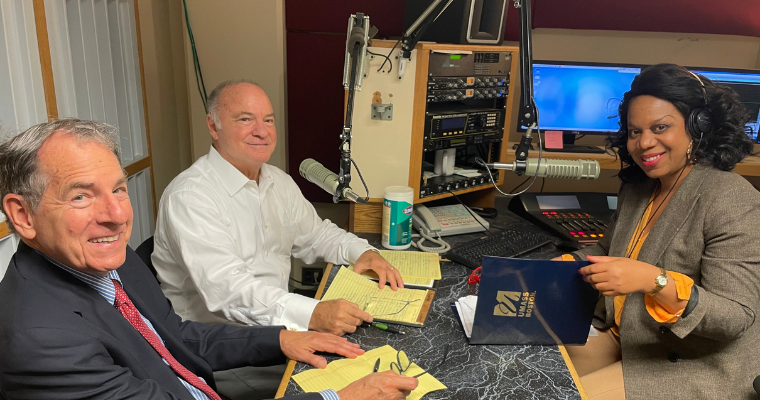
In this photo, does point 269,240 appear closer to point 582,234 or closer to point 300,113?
point 300,113

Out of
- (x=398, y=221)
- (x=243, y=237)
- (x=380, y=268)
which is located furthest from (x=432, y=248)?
(x=243, y=237)

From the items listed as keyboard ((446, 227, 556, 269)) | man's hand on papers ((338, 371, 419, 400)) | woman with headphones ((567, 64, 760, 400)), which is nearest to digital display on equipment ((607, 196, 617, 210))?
keyboard ((446, 227, 556, 269))

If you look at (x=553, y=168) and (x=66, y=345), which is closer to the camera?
(x=66, y=345)

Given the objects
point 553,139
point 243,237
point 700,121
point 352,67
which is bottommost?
point 243,237

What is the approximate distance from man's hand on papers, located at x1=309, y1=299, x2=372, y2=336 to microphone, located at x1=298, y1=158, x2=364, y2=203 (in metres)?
0.29

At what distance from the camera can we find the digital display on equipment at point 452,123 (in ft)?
6.01

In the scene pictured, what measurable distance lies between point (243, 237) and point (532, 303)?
899 millimetres

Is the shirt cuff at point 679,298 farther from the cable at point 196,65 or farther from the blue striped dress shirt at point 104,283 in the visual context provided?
the cable at point 196,65

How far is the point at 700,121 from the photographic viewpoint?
1277 mm

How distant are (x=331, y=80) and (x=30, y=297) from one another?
6.05 ft

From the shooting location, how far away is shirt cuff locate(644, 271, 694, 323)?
114 cm

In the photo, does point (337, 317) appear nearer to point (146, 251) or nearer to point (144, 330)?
point (144, 330)

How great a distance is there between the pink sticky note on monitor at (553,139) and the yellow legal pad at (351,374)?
4.48 feet

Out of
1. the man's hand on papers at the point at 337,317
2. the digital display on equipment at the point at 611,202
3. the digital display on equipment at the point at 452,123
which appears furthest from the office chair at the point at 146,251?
the digital display on equipment at the point at 611,202
